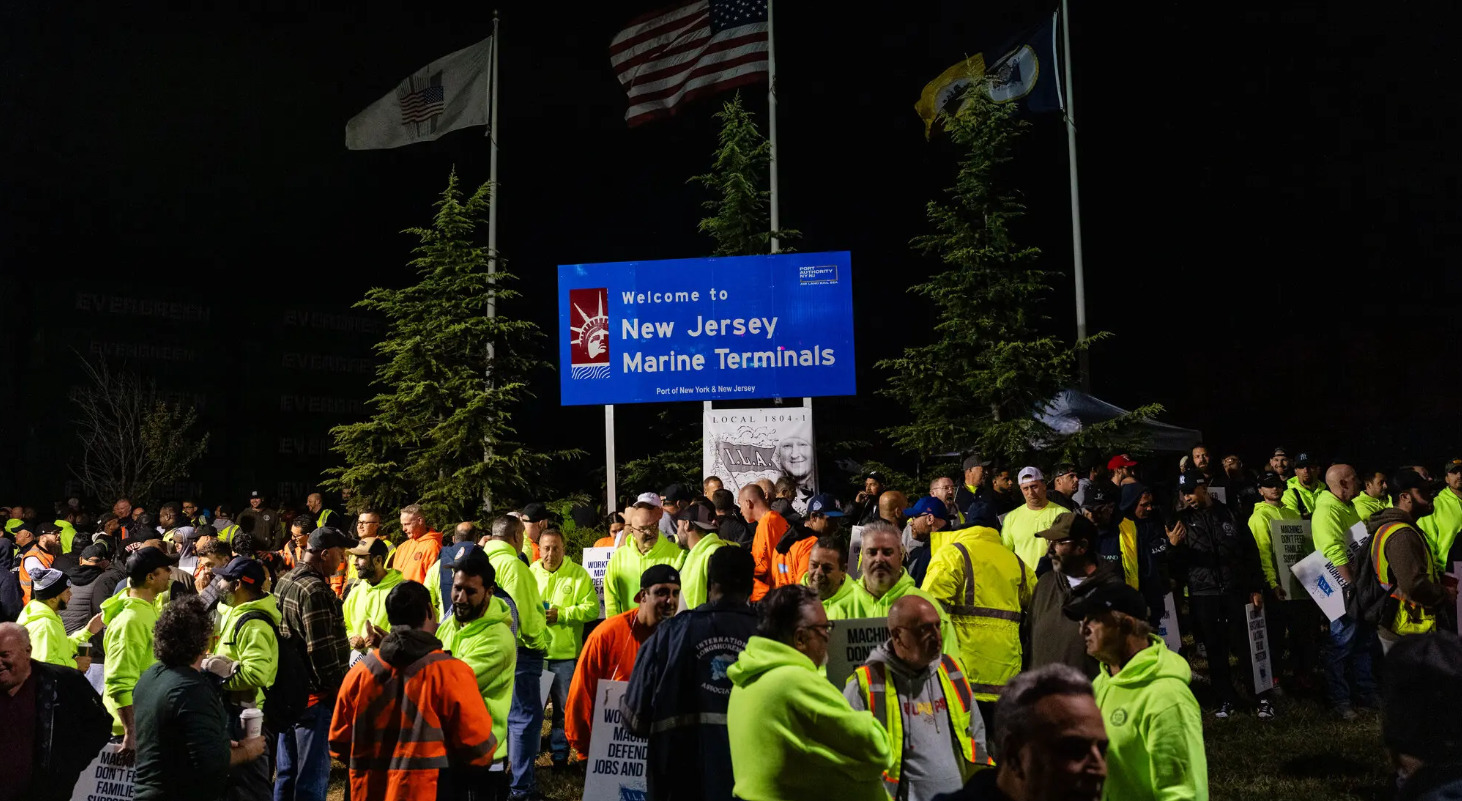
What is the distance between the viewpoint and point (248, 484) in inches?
2085

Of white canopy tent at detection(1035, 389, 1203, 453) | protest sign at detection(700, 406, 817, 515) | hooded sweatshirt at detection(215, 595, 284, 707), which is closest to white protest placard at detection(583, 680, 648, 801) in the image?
hooded sweatshirt at detection(215, 595, 284, 707)

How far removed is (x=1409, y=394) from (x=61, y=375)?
49.9m

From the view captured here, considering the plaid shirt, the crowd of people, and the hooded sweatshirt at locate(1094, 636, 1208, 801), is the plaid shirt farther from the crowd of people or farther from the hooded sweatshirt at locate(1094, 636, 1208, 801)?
the hooded sweatshirt at locate(1094, 636, 1208, 801)

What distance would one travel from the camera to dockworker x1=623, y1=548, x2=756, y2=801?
5.07 meters

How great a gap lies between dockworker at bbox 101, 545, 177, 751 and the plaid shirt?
798mm

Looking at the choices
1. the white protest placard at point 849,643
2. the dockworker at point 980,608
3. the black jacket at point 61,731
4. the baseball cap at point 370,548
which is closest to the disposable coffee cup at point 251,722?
the black jacket at point 61,731

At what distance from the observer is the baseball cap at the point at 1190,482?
11.5m

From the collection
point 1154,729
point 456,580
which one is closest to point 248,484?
point 456,580

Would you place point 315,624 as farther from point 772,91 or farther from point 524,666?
point 772,91

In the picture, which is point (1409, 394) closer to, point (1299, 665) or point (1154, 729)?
point (1299, 665)

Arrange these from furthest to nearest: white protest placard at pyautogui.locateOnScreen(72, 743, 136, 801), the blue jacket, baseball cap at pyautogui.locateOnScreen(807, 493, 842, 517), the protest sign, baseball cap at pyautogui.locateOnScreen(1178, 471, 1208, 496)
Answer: the protest sign, baseball cap at pyautogui.locateOnScreen(1178, 471, 1208, 496), baseball cap at pyautogui.locateOnScreen(807, 493, 842, 517), white protest placard at pyautogui.locateOnScreen(72, 743, 136, 801), the blue jacket

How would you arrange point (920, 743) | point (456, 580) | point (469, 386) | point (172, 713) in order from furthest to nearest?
point (469, 386), point (456, 580), point (172, 713), point (920, 743)

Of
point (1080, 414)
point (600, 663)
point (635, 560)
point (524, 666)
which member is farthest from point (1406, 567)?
point (1080, 414)

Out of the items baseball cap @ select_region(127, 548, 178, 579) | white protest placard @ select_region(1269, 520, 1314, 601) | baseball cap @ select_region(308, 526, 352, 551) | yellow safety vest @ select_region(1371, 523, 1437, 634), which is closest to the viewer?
baseball cap @ select_region(127, 548, 178, 579)
